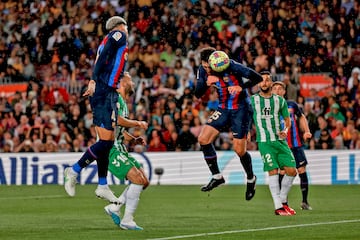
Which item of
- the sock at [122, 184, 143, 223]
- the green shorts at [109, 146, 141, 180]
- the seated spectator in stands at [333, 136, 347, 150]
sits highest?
the green shorts at [109, 146, 141, 180]

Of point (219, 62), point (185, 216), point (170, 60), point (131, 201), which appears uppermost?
point (170, 60)

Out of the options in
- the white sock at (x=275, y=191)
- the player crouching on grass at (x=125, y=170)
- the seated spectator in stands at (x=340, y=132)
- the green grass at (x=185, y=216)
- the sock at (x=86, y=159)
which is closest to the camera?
the green grass at (x=185, y=216)

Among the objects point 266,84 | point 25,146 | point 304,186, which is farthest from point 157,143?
point 266,84

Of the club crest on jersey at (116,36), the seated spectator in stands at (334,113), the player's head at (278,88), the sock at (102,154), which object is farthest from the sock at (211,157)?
the seated spectator in stands at (334,113)

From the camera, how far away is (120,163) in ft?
41.2

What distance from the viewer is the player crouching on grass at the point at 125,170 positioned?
12328mm

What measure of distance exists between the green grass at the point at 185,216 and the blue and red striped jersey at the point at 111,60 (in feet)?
6.23

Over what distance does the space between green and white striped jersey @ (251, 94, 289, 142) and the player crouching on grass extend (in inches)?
124

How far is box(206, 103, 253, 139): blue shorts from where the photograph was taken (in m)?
15.2

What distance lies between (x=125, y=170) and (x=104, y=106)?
84 cm

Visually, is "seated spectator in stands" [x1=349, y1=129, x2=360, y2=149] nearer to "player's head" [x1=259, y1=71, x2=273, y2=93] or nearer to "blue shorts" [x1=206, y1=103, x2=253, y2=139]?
"player's head" [x1=259, y1=71, x2=273, y2=93]

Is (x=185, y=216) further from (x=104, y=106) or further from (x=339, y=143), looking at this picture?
(x=339, y=143)

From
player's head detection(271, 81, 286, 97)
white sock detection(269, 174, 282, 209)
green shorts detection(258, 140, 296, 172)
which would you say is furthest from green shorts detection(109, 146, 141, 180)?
player's head detection(271, 81, 286, 97)

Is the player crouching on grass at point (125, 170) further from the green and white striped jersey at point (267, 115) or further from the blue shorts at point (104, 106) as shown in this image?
the green and white striped jersey at point (267, 115)
